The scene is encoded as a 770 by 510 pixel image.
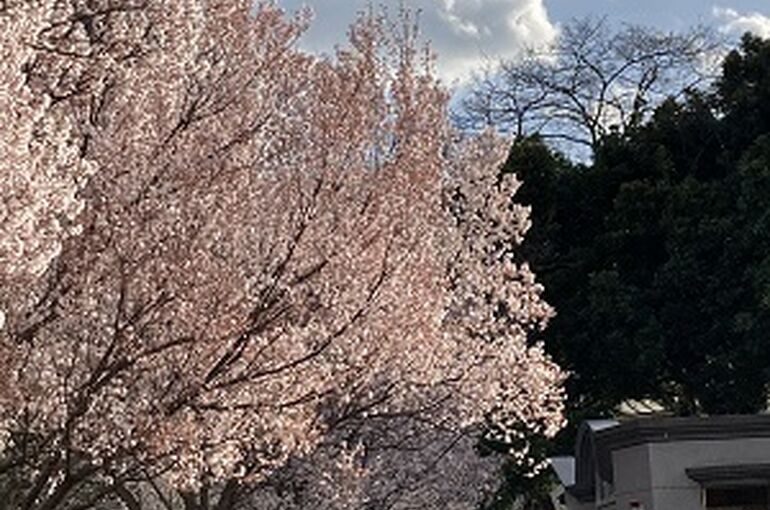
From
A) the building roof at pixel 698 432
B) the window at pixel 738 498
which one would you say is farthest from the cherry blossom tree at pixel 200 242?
the window at pixel 738 498

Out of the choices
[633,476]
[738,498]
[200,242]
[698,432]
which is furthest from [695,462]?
[200,242]

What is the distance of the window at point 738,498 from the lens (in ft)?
65.0

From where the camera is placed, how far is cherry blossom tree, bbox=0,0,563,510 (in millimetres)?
10102

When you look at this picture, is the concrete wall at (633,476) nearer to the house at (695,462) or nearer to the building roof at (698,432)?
the house at (695,462)

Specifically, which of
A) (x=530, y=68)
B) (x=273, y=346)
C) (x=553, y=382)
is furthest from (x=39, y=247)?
(x=530, y=68)

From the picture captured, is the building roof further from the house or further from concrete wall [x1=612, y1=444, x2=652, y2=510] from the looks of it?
concrete wall [x1=612, y1=444, x2=652, y2=510]

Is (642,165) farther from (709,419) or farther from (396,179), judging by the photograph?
(396,179)

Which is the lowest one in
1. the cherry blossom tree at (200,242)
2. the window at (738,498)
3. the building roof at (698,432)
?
the cherry blossom tree at (200,242)

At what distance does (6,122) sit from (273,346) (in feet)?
11.0

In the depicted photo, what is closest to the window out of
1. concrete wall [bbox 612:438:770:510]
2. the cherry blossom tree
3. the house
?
the house

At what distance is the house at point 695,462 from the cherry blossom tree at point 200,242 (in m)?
7.19

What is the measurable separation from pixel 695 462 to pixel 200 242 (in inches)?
452

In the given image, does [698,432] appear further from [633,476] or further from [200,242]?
[200,242]

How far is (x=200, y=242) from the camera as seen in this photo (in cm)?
1077
